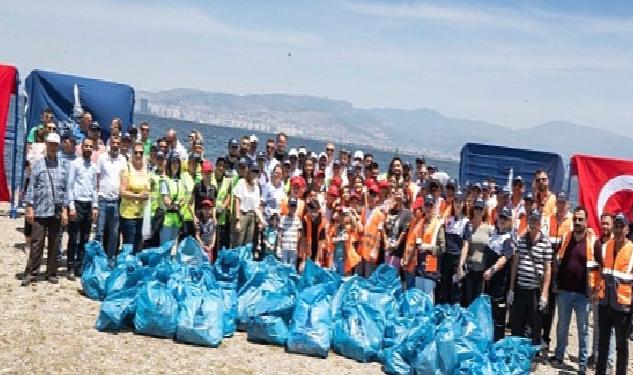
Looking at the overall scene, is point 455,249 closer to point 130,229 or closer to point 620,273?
point 620,273

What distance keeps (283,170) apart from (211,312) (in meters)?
3.66

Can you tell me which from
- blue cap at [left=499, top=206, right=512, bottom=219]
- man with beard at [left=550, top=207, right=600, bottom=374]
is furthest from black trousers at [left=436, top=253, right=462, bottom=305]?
man with beard at [left=550, top=207, right=600, bottom=374]

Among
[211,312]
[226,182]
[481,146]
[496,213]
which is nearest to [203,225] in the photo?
[226,182]

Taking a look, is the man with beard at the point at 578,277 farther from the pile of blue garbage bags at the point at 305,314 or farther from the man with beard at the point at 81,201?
the man with beard at the point at 81,201

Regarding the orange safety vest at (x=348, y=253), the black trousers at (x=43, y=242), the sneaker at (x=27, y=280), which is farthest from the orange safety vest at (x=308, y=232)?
the sneaker at (x=27, y=280)

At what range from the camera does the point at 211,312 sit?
7.88 m

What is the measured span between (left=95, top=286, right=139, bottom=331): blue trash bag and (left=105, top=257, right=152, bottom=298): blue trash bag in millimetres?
291

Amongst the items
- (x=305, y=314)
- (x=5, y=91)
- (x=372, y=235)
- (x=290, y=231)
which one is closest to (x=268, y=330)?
(x=305, y=314)

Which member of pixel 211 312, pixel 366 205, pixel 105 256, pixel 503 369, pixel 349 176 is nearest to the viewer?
pixel 503 369

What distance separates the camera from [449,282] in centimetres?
918

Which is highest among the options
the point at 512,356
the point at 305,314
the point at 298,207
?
the point at 298,207

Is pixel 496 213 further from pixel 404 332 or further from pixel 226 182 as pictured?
pixel 226 182

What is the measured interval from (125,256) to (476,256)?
185 inches

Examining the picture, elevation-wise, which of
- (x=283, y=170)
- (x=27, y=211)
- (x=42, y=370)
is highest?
(x=283, y=170)
